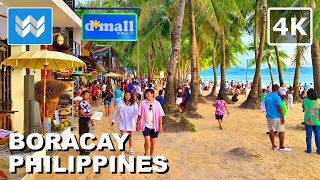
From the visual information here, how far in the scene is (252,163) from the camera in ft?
25.6

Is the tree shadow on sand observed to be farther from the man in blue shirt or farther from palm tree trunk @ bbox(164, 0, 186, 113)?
the man in blue shirt

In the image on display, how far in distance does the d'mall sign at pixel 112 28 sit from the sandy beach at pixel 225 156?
123 inches

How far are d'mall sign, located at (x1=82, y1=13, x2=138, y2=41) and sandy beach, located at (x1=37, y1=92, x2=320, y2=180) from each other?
3.12 metres

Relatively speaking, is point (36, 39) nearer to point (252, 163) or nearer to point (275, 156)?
point (252, 163)

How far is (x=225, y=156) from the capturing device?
27.9 ft

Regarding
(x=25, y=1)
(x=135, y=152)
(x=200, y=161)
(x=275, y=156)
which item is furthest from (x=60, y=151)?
(x=275, y=156)

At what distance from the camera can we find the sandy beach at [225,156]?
6832mm

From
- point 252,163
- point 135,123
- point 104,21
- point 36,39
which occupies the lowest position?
point 252,163

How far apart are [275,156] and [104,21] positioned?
20.5 feet

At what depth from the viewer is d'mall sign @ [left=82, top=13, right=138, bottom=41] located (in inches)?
425

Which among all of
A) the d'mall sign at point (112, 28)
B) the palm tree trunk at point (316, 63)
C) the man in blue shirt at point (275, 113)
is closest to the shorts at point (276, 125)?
the man in blue shirt at point (275, 113)

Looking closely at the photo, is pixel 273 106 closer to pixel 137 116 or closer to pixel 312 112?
pixel 312 112
